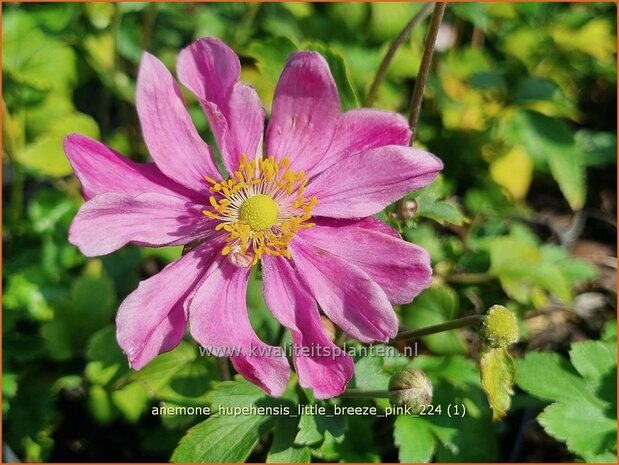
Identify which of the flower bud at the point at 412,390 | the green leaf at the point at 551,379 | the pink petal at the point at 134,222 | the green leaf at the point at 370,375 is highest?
the pink petal at the point at 134,222

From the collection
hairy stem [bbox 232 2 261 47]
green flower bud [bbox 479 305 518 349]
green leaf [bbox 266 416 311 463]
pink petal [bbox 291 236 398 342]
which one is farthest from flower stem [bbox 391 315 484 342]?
hairy stem [bbox 232 2 261 47]

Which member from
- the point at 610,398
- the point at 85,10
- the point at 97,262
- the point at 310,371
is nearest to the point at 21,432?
the point at 97,262

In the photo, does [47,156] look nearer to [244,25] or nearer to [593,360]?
[244,25]

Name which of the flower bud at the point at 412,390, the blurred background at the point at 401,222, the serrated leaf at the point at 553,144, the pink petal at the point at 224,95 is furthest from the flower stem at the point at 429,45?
the serrated leaf at the point at 553,144

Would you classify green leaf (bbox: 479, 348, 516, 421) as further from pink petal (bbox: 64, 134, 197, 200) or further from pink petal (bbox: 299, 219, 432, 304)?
pink petal (bbox: 64, 134, 197, 200)

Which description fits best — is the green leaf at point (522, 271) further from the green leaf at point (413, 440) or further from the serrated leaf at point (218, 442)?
the serrated leaf at point (218, 442)

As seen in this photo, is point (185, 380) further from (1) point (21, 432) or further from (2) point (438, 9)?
(2) point (438, 9)
